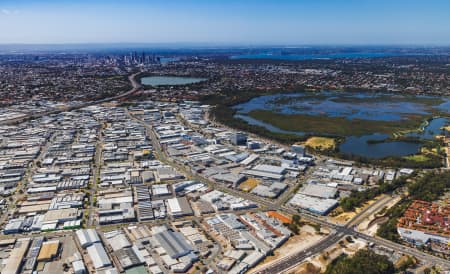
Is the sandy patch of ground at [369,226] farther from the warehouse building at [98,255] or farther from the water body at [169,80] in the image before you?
the water body at [169,80]

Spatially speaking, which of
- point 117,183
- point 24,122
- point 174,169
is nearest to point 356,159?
point 174,169

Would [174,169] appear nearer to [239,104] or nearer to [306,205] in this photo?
[306,205]

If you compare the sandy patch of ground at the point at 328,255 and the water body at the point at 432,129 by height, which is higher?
the water body at the point at 432,129

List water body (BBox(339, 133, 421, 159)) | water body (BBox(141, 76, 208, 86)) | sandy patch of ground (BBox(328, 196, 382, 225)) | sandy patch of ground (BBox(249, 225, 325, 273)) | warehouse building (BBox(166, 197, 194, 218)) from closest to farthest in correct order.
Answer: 1. sandy patch of ground (BBox(249, 225, 325, 273))
2. sandy patch of ground (BBox(328, 196, 382, 225))
3. warehouse building (BBox(166, 197, 194, 218))
4. water body (BBox(339, 133, 421, 159))
5. water body (BBox(141, 76, 208, 86))

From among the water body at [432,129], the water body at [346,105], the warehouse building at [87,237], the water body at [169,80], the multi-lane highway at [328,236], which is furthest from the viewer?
the water body at [169,80]

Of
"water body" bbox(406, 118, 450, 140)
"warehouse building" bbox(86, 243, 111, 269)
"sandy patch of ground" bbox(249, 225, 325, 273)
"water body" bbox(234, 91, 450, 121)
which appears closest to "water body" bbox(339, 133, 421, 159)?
"water body" bbox(406, 118, 450, 140)

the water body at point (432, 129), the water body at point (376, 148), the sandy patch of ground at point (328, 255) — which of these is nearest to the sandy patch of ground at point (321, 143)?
the water body at point (376, 148)

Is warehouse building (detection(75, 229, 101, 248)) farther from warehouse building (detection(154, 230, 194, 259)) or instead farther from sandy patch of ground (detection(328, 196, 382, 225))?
sandy patch of ground (detection(328, 196, 382, 225))

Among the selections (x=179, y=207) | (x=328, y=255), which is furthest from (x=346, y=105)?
(x=328, y=255)

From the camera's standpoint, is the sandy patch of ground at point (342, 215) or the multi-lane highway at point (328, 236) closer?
the multi-lane highway at point (328, 236)
